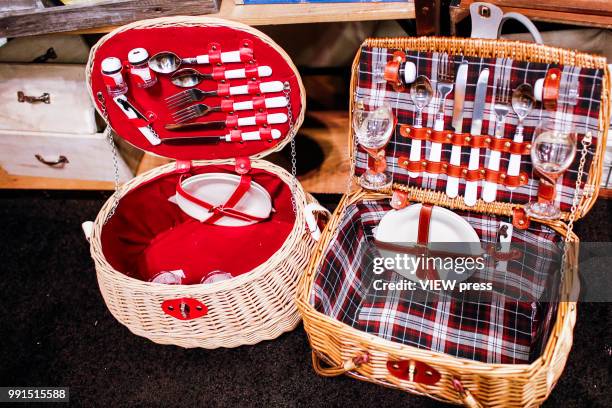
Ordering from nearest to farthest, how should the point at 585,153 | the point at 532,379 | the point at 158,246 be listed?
the point at 532,379 → the point at 585,153 → the point at 158,246

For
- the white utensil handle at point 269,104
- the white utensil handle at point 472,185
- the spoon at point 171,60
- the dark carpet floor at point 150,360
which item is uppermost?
the spoon at point 171,60

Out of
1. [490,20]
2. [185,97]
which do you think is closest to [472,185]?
[490,20]

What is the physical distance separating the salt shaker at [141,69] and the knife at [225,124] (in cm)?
13

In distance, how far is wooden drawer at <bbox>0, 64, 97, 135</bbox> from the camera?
161 cm

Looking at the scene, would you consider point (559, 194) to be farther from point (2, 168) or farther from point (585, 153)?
point (2, 168)

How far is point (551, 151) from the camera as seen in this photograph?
111 centimetres

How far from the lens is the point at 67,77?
5.31 ft

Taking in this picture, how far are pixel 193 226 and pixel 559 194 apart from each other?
936mm

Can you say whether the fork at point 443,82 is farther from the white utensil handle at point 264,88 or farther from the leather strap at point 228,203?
the leather strap at point 228,203

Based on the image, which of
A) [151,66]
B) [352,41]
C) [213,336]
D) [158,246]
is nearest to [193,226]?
[158,246]

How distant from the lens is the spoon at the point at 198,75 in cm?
131

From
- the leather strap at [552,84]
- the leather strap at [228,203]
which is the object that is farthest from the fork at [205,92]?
the leather strap at [552,84]

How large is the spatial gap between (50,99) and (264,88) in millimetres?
693

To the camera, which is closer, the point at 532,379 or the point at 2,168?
the point at 532,379
